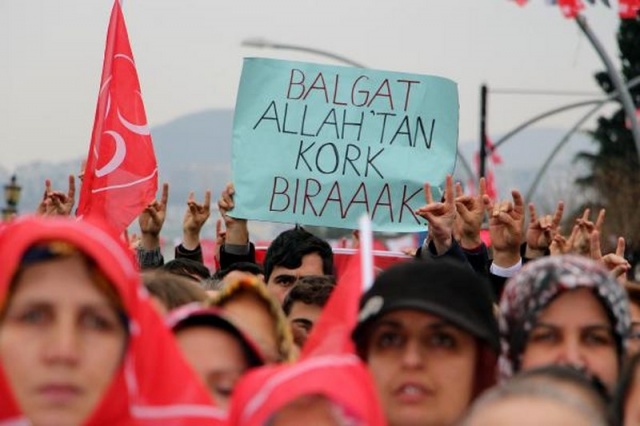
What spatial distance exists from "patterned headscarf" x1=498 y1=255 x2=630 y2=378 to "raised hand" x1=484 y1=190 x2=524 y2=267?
228 cm

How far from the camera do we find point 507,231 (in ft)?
21.8

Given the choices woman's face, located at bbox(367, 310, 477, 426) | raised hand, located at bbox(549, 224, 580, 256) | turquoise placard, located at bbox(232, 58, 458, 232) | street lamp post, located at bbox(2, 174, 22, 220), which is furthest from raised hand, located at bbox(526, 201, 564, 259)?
street lamp post, located at bbox(2, 174, 22, 220)

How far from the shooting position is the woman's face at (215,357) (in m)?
4.08

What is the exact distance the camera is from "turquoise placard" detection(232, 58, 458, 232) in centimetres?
821

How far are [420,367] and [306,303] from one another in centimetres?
225

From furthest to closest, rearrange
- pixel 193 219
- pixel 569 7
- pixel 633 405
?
pixel 569 7
pixel 193 219
pixel 633 405

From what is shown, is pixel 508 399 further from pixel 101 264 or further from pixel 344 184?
pixel 344 184

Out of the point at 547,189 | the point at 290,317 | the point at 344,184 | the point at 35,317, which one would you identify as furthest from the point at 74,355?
the point at 547,189

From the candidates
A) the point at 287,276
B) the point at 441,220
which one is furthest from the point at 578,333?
the point at 287,276

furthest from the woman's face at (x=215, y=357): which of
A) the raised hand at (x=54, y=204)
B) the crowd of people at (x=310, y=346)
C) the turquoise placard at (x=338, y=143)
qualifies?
the raised hand at (x=54, y=204)

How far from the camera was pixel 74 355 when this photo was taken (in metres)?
3.31

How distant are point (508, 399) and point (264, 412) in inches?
22.6

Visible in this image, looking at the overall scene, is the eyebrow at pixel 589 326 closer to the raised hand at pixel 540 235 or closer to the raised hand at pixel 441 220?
the raised hand at pixel 441 220

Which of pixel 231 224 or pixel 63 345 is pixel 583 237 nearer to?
pixel 231 224
